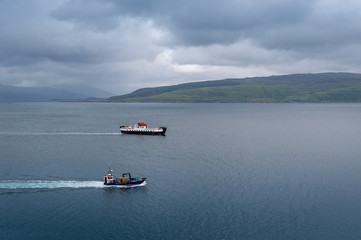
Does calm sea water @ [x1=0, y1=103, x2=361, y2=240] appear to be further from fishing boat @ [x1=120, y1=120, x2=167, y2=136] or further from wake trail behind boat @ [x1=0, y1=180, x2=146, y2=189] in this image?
fishing boat @ [x1=120, y1=120, x2=167, y2=136]

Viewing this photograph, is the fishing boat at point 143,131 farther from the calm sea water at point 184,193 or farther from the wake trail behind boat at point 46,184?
the wake trail behind boat at point 46,184

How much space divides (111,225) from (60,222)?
9.39 m

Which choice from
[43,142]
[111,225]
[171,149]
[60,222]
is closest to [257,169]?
[171,149]

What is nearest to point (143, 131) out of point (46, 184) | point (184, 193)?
point (46, 184)

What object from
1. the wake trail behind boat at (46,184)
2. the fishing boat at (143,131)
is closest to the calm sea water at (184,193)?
the wake trail behind boat at (46,184)

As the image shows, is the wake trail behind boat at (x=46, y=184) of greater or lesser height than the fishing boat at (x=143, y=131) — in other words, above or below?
below

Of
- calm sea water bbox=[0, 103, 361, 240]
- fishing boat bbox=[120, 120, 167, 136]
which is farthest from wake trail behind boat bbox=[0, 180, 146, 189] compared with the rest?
fishing boat bbox=[120, 120, 167, 136]

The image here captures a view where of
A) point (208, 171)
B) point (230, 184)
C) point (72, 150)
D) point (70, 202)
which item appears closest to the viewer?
point (70, 202)

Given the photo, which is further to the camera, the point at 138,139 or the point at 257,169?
the point at 138,139

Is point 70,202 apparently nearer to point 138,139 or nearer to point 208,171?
point 208,171

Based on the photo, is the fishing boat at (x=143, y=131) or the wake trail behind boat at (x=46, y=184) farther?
the fishing boat at (x=143, y=131)

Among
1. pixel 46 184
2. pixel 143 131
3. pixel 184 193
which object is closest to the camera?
pixel 184 193

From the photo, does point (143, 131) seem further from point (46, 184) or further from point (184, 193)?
point (184, 193)

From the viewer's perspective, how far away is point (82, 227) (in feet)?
168
